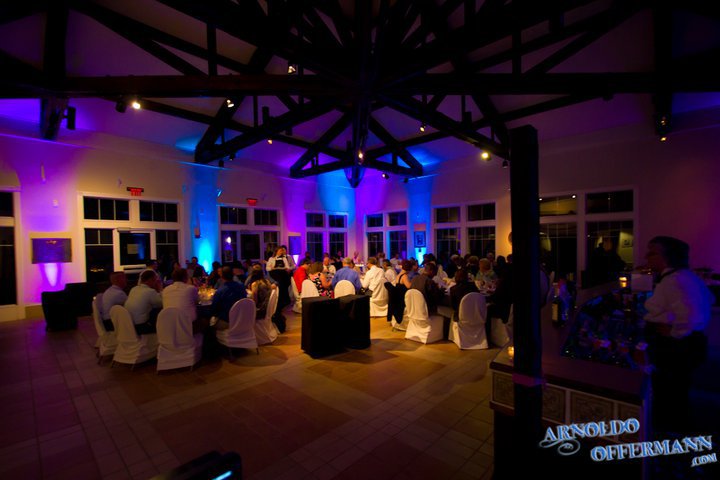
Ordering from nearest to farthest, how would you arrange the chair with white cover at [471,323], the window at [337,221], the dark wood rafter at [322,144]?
1. the chair with white cover at [471,323]
2. the dark wood rafter at [322,144]
3. the window at [337,221]

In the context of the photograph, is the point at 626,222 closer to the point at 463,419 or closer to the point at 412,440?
the point at 463,419

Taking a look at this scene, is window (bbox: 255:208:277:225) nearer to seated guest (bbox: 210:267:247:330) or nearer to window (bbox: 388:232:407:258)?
window (bbox: 388:232:407:258)

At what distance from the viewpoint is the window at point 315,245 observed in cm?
1359

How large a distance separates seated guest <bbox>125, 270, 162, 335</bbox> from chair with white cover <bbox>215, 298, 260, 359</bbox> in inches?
35.7

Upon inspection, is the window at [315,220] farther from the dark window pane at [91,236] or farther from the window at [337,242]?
the dark window pane at [91,236]

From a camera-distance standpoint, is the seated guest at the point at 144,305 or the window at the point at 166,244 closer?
the seated guest at the point at 144,305

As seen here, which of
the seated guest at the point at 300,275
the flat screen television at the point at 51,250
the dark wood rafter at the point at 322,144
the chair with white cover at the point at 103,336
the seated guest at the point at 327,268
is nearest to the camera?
the chair with white cover at the point at 103,336

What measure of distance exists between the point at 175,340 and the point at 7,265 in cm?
669

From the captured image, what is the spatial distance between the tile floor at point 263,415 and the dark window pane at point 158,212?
5297 millimetres

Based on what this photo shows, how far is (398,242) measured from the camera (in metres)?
14.2

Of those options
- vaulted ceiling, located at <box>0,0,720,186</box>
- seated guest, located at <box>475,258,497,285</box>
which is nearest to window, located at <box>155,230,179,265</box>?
vaulted ceiling, located at <box>0,0,720,186</box>

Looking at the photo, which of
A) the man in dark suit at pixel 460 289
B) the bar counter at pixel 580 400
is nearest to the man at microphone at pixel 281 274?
the man in dark suit at pixel 460 289

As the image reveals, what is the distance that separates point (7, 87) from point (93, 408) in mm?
5305

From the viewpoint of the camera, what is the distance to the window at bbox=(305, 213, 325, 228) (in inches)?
535
